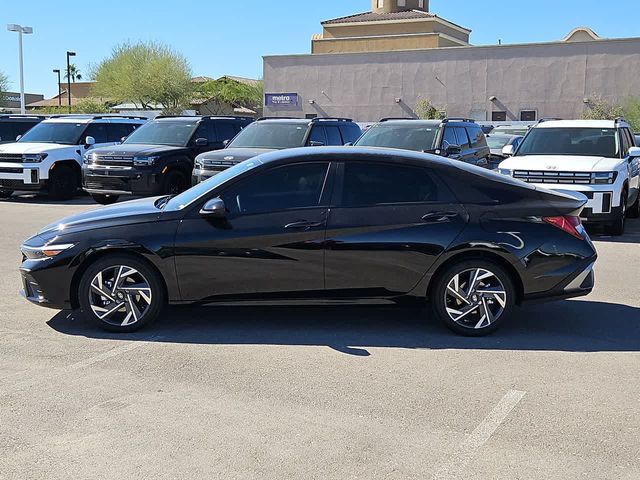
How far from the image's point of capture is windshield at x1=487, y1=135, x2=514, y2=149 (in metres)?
20.1

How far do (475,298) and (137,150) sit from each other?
10.8 meters

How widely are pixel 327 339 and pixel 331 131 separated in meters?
10.0

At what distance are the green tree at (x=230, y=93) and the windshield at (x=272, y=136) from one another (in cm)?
4773

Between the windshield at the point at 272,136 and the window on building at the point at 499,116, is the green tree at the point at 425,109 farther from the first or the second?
the windshield at the point at 272,136

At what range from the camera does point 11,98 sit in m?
79.7

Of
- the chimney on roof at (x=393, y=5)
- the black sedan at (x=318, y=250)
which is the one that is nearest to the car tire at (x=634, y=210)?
the black sedan at (x=318, y=250)

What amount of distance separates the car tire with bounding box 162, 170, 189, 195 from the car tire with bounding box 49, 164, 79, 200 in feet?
10.0

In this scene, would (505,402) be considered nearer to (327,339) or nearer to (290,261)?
(327,339)

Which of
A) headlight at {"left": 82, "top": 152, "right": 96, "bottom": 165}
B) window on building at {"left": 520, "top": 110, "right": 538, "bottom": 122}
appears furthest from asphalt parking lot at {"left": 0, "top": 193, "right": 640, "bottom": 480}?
window on building at {"left": 520, "top": 110, "right": 538, "bottom": 122}

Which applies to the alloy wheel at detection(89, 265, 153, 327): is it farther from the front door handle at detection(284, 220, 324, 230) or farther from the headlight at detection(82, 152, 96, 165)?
the headlight at detection(82, 152, 96, 165)

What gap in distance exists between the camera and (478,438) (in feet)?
13.7

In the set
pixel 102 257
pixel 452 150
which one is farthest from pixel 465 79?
pixel 102 257

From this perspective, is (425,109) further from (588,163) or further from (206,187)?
(206,187)

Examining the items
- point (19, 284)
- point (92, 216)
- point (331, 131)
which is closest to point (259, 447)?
point (92, 216)
